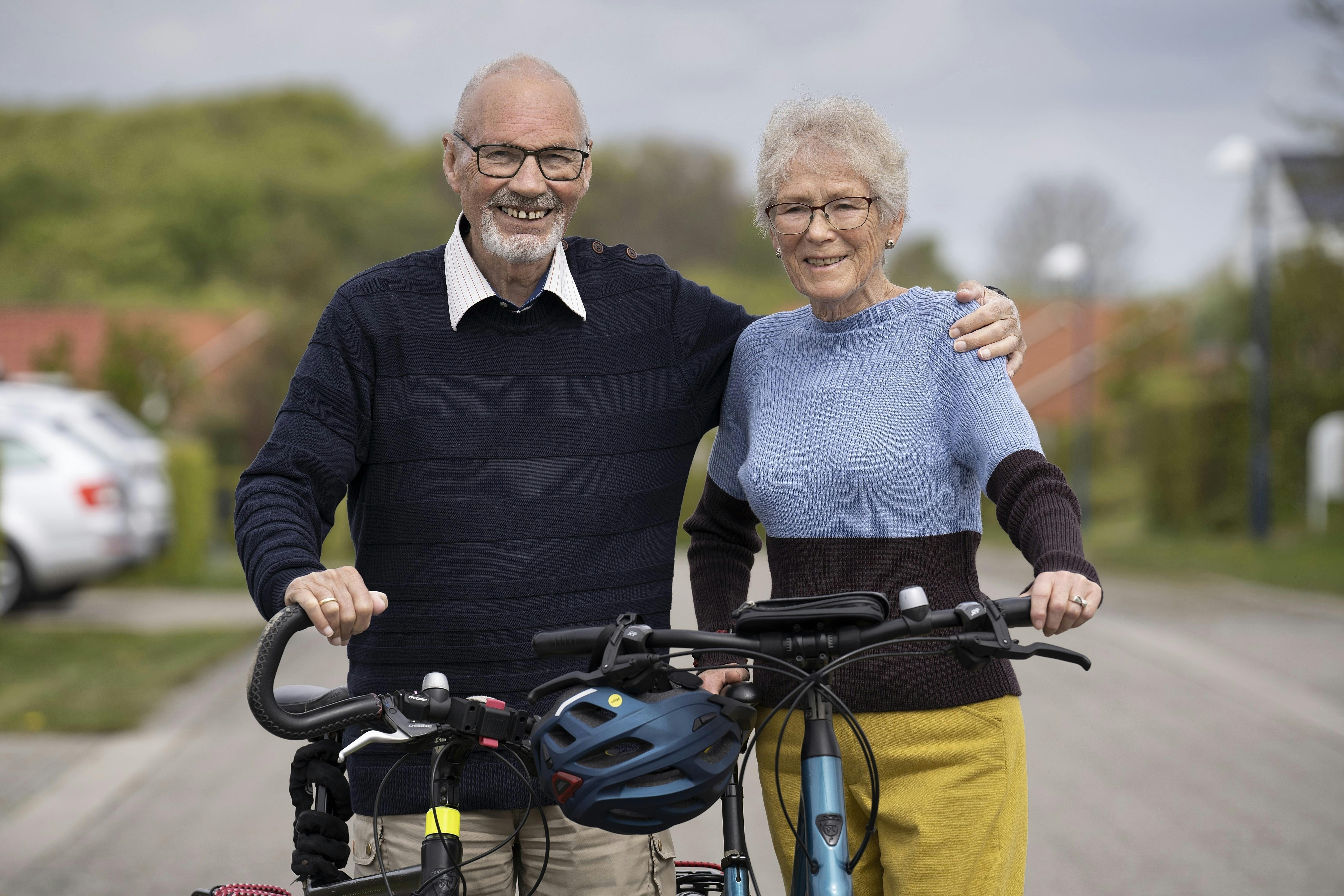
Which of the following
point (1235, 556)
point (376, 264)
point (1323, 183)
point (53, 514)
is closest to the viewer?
point (376, 264)

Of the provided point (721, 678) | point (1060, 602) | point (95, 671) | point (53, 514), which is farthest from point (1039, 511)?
point (53, 514)

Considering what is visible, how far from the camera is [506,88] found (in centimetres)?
288

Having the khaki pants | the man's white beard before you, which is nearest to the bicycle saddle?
the khaki pants

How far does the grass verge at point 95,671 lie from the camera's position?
8453mm

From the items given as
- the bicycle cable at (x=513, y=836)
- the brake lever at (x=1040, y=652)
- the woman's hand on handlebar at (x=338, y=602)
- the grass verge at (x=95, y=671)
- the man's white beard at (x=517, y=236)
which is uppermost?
the man's white beard at (x=517, y=236)

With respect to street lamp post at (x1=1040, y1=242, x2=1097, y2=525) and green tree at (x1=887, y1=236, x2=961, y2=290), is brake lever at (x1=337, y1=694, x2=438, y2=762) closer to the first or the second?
street lamp post at (x1=1040, y1=242, x2=1097, y2=525)

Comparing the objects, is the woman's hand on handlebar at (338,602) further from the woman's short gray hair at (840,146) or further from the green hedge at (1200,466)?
the green hedge at (1200,466)

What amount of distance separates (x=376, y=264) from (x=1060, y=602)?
11.3ft

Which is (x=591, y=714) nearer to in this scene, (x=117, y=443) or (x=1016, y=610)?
(x=1016, y=610)

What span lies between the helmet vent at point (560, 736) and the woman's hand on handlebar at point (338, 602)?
331 mm

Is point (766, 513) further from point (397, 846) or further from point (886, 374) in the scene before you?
point (397, 846)

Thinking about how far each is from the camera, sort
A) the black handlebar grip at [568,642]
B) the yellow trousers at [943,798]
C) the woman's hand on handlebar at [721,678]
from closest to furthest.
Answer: the black handlebar grip at [568,642] < the yellow trousers at [943,798] < the woman's hand on handlebar at [721,678]

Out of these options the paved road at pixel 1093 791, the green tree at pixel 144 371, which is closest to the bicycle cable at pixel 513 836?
the paved road at pixel 1093 791

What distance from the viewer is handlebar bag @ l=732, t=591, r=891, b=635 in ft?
7.13
